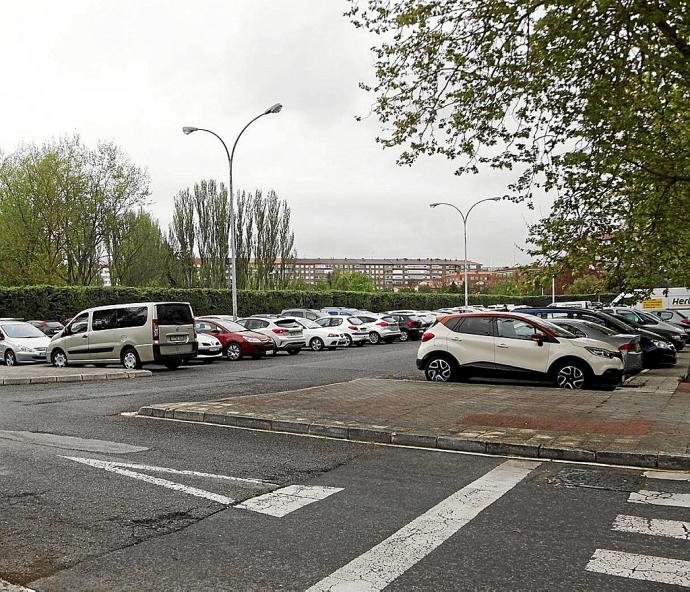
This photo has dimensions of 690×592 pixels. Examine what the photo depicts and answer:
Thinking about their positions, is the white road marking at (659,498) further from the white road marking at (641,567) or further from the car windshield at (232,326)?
the car windshield at (232,326)

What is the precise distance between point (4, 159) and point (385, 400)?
41.5 metres

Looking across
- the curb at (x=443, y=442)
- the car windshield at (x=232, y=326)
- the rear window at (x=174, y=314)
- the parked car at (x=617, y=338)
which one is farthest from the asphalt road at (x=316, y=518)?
the car windshield at (x=232, y=326)

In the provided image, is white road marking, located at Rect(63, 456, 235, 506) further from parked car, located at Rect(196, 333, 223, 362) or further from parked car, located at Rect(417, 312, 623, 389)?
parked car, located at Rect(196, 333, 223, 362)

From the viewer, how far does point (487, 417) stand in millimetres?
9789

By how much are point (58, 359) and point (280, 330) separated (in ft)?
27.0

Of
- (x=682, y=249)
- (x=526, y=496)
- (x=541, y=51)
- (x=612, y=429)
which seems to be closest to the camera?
(x=526, y=496)

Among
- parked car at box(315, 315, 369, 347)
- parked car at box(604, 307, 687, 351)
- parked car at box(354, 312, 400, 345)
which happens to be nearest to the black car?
parked car at box(604, 307, 687, 351)

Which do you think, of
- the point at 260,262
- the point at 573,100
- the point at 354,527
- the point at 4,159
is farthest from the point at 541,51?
the point at 260,262

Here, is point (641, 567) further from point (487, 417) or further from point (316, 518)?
point (487, 417)

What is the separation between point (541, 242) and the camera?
14961mm

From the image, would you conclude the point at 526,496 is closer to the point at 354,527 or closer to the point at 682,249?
the point at 354,527

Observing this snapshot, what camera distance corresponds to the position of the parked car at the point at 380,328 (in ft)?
114

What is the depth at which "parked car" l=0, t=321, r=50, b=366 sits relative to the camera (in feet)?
75.0

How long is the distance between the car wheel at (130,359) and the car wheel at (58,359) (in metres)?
2.38
